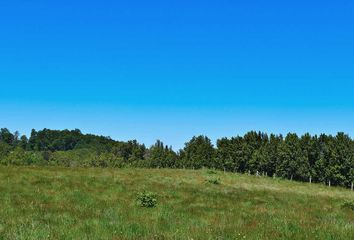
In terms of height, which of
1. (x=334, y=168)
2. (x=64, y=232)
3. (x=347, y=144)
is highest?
(x=347, y=144)

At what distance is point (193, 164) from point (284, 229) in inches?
4623

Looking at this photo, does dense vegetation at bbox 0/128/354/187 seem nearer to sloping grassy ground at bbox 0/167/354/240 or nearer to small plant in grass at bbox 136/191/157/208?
sloping grassy ground at bbox 0/167/354/240

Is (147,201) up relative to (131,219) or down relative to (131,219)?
up

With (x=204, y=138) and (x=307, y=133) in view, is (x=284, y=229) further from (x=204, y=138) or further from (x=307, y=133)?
(x=204, y=138)

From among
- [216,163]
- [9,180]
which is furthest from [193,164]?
[9,180]

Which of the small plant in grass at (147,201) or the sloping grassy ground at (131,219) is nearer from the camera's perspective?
the sloping grassy ground at (131,219)

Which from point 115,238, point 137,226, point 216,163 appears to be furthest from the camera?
point 216,163

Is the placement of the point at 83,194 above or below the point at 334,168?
below

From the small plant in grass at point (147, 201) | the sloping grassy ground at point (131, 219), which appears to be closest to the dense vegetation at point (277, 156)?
the sloping grassy ground at point (131, 219)

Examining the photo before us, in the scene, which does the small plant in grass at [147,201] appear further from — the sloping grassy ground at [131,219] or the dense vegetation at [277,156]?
the dense vegetation at [277,156]

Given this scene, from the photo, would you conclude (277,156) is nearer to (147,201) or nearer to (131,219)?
(147,201)

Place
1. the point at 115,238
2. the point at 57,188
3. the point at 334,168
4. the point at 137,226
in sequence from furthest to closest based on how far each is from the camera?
the point at 334,168, the point at 57,188, the point at 137,226, the point at 115,238

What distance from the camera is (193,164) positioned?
127562 mm

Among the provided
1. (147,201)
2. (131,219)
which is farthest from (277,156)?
(131,219)
